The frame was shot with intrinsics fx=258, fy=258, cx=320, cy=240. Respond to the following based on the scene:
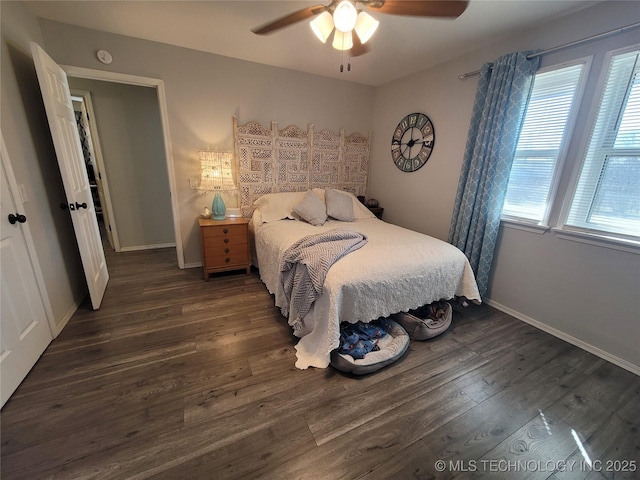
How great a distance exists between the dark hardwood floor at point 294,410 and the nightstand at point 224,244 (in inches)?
33.1

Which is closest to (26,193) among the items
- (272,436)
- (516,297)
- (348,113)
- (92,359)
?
(92,359)

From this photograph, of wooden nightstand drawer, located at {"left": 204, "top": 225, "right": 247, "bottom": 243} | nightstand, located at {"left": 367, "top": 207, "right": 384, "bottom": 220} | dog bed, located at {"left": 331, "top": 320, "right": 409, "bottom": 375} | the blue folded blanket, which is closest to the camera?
dog bed, located at {"left": 331, "top": 320, "right": 409, "bottom": 375}

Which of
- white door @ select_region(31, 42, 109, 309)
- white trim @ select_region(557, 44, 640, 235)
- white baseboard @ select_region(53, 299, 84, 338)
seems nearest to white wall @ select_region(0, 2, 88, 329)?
white baseboard @ select_region(53, 299, 84, 338)

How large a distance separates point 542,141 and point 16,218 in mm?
3947

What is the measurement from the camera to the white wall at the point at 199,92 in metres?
2.50

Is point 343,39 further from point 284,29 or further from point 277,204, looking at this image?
point 277,204

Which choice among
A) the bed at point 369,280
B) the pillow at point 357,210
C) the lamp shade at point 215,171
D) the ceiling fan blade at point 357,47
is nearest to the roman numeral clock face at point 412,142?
the pillow at point 357,210

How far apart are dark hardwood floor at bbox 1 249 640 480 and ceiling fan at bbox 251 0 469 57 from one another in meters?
2.19

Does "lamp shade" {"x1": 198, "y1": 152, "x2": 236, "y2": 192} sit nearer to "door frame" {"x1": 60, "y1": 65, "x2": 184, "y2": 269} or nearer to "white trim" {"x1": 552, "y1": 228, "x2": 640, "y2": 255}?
"door frame" {"x1": 60, "y1": 65, "x2": 184, "y2": 269}

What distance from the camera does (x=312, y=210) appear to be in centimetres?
304

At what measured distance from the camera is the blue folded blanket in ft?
5.93

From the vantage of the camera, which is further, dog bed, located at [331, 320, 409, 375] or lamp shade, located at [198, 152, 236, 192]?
lamp shade, located at [198, 152, 236, 192]

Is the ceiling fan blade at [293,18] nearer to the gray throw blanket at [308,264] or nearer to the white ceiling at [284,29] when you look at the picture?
the white ceiling at [284,29]

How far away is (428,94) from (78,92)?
14.4 ft
